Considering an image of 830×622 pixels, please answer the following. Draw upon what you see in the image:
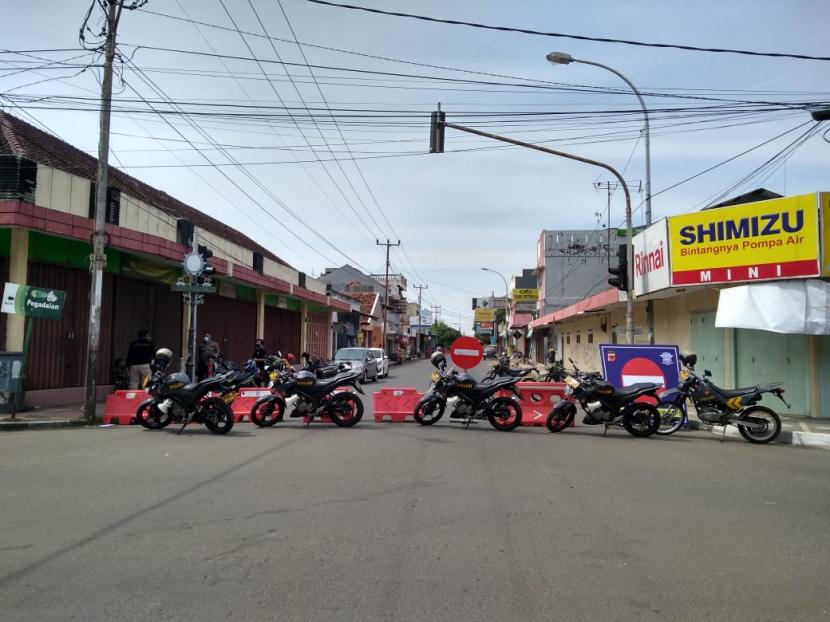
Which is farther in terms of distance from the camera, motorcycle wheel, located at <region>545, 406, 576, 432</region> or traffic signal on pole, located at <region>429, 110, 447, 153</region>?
traffic signal on pole, located at <region>429, 110, 447, 153</region>

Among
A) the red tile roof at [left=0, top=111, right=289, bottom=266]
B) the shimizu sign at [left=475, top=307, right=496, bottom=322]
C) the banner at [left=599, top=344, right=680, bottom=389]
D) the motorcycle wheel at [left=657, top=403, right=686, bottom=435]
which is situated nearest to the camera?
the motorcycle wheel at [left=657, top=403, right=686, bottom=435]

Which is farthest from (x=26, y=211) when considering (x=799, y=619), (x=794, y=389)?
(x=794, y=389)

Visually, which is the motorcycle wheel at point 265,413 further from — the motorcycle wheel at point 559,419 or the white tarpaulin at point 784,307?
the white tarpaulin at point 784,307

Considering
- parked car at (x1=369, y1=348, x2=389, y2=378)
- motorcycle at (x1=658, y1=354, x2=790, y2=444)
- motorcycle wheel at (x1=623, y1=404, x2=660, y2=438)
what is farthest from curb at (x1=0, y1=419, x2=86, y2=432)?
parked car at (x1=369, y1=348, x2=389, y2=378)

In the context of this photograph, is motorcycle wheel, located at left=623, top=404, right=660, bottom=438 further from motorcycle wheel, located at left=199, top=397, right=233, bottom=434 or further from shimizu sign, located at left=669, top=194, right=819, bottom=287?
motorcycle wheel, located at left=199, top=397, right=233, bottom=434

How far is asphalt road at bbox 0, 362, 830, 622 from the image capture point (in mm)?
4000

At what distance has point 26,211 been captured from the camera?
1302 centimetres

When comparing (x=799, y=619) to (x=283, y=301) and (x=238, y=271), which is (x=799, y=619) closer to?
(x=238, y=271)

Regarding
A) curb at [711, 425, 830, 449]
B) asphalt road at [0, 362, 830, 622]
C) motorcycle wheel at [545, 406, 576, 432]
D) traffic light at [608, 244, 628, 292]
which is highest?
traffic light at [608, 244, 628, 292]

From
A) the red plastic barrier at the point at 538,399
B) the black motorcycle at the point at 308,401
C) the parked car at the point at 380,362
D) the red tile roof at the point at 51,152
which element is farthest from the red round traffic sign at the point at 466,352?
the parked car at the point at 380,362

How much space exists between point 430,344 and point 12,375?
99.0 m

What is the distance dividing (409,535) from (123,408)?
9.52 metres

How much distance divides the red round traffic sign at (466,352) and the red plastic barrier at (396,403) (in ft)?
3.57

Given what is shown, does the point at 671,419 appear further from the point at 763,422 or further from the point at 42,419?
the point at 42,419
